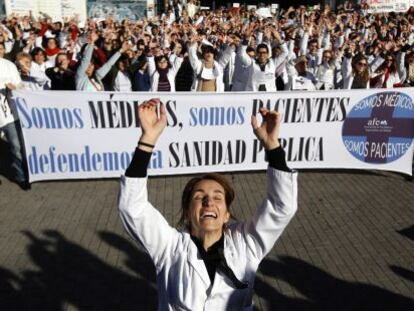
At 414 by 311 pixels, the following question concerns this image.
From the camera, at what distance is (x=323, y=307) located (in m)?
4.21

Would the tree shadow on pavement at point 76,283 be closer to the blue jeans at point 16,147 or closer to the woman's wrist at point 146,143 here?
the blue jeans at point 16,147

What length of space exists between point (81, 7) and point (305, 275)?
68.9 ft

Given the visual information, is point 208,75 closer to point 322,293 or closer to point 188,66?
point 188,66

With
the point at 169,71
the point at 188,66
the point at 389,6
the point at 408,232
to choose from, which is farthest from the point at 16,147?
the point at 389,6

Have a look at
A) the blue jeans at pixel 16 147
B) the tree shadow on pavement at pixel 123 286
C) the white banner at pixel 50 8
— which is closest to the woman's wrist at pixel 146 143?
the tree shadow on pavement at pixel 123 286

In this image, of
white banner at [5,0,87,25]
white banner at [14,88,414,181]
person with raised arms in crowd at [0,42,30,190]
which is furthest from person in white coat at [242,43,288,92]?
white banner at [5,0,87,25]

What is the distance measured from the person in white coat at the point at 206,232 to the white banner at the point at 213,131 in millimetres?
4641

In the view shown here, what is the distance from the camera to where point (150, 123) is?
6.64 feet

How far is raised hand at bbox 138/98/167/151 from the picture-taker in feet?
6.57

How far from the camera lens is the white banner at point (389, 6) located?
20.0 m

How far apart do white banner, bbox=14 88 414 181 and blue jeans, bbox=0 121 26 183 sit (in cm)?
24

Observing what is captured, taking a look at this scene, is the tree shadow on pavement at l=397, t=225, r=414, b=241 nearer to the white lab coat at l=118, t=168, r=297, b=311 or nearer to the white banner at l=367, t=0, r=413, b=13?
the white lab coat at l=118, t=168, r=297, b=311

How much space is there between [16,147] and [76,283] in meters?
2.98

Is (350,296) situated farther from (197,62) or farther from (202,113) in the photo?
(197,62)
